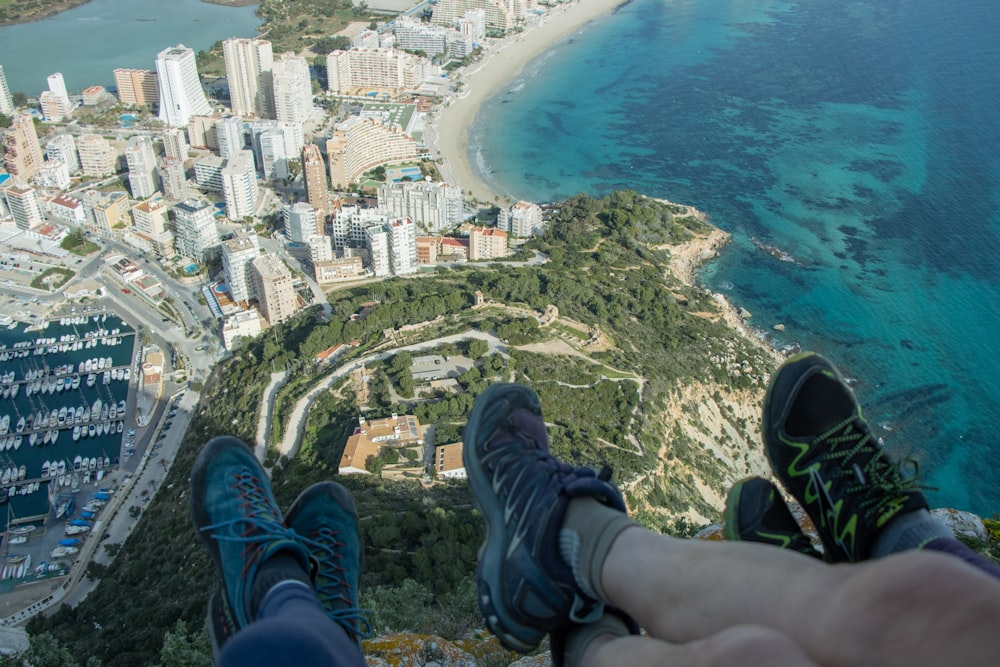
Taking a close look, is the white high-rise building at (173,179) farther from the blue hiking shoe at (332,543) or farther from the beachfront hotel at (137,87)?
the blue hiking shoe at (332,543)

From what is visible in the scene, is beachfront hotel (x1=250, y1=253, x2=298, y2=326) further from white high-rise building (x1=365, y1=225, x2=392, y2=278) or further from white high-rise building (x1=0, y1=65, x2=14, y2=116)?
white high-rise building (x1=0, y1=65, x2=14, y2=116)

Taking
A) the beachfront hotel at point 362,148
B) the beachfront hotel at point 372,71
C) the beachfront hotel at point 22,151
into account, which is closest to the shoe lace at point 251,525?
the beachfront hotel at point 362,148

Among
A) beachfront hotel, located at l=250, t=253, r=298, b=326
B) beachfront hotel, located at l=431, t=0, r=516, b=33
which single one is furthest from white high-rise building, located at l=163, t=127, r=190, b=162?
beachfront hotel, located at l=431, t=0, r=516, b=33

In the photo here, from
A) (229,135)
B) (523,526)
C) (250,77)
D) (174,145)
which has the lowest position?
(174,145)

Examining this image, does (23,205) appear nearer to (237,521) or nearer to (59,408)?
(59,408)

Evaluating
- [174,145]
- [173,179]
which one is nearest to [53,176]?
[174,145]
